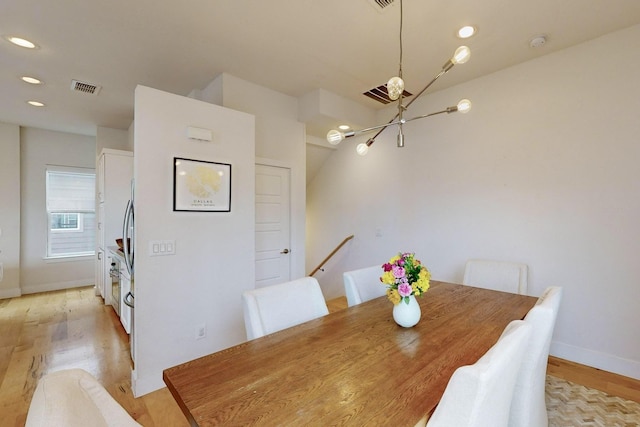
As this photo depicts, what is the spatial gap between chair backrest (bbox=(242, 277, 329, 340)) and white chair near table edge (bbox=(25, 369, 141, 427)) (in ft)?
2.32

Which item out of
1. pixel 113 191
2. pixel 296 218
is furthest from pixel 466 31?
pixel 113 191

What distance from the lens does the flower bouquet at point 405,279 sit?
1.52 metres

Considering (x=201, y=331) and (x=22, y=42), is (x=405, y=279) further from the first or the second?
(x=22, y=42)

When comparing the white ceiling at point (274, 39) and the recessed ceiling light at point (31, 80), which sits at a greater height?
the white ceiling at point (274, 39)

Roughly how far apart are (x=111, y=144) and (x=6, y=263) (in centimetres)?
244

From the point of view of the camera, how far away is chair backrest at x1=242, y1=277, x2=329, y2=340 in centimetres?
149

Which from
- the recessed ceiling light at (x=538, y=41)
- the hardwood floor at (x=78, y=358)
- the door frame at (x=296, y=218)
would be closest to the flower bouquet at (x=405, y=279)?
the hardwood floor at (x=78, y=358)

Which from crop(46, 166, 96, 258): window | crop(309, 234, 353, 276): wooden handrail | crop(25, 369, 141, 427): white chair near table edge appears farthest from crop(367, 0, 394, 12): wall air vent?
crop(46, 166, 96, 258): window

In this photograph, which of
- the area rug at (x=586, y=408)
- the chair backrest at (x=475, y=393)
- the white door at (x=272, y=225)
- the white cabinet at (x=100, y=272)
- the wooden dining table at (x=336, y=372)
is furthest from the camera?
the white cabinet at (x=100, y=272)

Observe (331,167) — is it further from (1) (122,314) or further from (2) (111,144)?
(2) (111,144)

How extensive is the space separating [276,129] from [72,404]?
→ 10.4ft

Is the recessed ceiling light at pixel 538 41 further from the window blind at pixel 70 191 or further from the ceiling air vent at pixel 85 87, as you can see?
the window blind at pixel 70 191

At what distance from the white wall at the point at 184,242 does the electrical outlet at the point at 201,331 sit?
0.03 metres

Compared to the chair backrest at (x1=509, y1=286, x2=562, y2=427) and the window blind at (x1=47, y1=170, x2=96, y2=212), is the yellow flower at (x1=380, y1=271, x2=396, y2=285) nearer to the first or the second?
the chair backrest at (x1=509, y1=286, x2=562, y2=427)
